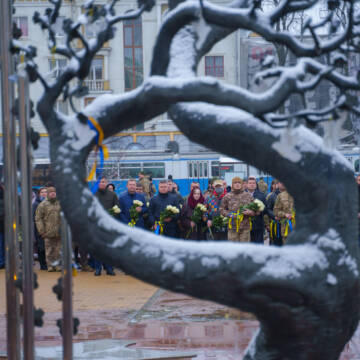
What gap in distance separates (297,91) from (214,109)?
2.14 ft

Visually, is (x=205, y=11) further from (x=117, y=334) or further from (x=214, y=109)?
(x=117, y=334)

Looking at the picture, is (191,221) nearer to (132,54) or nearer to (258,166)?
(258,166)

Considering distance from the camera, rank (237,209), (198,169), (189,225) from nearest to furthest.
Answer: (237,209) < (189,225) < (198,169)

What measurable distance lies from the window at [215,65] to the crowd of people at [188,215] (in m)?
31.2

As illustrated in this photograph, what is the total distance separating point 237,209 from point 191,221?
1150mm

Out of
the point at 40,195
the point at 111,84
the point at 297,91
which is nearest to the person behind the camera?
the point at 297,91

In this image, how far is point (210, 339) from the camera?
7.52m

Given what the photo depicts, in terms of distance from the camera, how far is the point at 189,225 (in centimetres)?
1416

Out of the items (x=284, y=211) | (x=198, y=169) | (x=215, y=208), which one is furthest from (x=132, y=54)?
(x=284, y=211)

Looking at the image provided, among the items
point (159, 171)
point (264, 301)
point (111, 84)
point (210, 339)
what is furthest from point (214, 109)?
point (111, 84)

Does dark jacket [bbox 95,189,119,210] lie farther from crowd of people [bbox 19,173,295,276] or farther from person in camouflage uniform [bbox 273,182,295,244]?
person in camouflage uniform [bbox 273,182,295,244]

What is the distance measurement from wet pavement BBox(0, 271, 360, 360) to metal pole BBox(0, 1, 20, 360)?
2.17 meters

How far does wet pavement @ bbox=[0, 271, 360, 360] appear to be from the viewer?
720cm

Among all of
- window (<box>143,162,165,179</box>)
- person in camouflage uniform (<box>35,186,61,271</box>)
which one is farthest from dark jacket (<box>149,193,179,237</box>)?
window (<box>143,162,165,179</box>)
